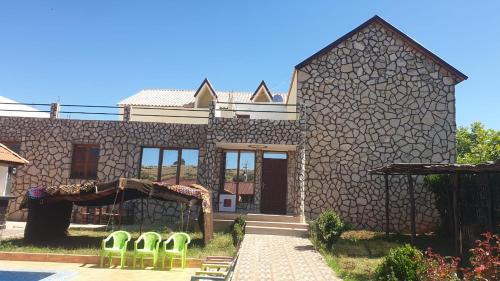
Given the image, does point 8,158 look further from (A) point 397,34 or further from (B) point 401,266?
(A) point 397,34

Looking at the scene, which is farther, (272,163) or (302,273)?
(272,163)

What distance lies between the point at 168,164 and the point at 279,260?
7.78m

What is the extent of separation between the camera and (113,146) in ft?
49.9

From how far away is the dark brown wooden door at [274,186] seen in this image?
1545 centimetres

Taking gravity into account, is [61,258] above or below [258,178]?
below

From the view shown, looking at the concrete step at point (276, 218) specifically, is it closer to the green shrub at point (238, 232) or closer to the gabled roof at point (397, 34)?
the green shrub at point (238, 232)

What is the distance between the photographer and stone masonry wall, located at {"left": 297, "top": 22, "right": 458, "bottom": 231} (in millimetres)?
14492

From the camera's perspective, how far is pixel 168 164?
50.1 feet

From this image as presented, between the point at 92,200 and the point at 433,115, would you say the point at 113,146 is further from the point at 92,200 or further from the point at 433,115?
the point at 433,115

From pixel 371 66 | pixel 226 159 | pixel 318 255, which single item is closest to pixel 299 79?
pixel 371 66

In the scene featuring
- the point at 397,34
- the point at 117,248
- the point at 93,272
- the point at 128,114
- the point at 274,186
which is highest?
the point at 397,34

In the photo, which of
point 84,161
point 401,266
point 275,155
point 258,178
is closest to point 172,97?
point 84,161

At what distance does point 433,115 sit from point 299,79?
558 cm

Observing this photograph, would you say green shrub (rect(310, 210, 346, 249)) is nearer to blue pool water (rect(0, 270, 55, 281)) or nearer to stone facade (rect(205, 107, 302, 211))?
stone facade (rect(205, 107, 302, 211))
